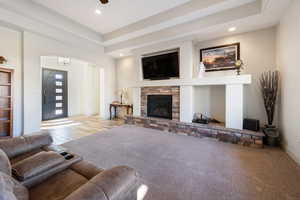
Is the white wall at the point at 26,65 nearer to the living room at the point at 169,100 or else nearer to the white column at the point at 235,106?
the living room at the point at 169,100

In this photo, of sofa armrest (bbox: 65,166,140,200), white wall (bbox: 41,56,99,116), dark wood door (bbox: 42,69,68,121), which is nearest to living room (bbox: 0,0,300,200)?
sofa armrest (bbox: 65,166,140,200)

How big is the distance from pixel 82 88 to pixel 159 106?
4933mm

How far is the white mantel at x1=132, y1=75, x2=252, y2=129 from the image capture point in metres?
3.23

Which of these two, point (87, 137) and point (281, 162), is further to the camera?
point (87, 137)

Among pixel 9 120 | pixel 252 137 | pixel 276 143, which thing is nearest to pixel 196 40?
pixel 252 137

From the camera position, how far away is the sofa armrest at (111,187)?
71cm

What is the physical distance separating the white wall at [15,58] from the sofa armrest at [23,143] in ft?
8.82

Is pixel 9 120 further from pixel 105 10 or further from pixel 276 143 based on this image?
pixel 276 143

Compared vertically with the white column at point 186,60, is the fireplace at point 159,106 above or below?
below

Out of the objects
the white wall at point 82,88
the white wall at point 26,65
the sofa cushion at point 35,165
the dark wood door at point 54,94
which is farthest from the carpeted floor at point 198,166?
the white wall at point 82,88

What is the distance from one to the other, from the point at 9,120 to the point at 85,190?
162 inches

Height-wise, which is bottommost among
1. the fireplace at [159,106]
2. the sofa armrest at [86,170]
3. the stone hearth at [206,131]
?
the stone hearth at [206,131]

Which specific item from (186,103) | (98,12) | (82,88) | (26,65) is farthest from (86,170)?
(82,88)

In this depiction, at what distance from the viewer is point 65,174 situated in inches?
45.5
